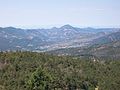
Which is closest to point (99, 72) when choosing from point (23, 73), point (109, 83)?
point (109, 83)

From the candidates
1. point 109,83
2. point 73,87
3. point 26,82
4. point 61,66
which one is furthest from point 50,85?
point 61,66

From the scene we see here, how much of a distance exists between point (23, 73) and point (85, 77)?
35305mm

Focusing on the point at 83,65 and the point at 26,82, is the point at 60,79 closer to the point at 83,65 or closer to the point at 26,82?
the point at 26,82

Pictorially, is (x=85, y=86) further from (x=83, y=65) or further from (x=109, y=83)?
(x=83, y=65)

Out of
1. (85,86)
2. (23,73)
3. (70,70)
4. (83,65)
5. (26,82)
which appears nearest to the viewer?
(26,82)

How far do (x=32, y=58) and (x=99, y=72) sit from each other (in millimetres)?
40249

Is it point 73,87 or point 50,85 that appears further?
point 73,87

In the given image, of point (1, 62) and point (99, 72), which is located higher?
point (1, 62)

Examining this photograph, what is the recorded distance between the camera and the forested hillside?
129 meters

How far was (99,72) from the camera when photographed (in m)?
179

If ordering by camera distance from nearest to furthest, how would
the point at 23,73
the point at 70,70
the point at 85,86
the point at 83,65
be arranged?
the point at 23,73, the point at 85,86, the point at 70,70, the point at 83,65

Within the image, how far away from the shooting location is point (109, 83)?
14875 centimetres

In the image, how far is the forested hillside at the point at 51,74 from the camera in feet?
422

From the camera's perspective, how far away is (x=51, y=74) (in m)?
147
